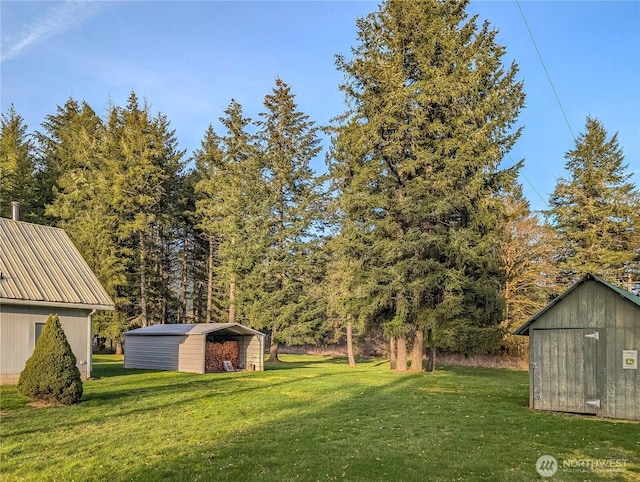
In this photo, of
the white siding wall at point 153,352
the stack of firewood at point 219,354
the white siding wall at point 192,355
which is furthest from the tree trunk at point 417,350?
the white siding wall at point 153,352

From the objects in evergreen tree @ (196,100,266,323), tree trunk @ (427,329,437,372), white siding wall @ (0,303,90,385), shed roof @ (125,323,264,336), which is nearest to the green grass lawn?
white siding wall @ (0,303,90,385)

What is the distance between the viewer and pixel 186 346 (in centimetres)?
2100

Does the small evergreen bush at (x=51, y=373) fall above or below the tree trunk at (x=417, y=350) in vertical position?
above

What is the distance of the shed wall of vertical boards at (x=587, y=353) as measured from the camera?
10.2m

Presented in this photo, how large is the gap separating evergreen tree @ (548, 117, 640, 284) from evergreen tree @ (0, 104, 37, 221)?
1456 inches

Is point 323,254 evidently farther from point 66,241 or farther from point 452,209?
point 66,241

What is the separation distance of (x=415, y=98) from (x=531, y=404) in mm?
15106

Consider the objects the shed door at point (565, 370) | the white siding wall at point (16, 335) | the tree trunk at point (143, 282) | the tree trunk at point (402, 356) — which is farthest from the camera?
the tree trunk at point (143, 282)

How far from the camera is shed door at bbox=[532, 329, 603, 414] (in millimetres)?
10672

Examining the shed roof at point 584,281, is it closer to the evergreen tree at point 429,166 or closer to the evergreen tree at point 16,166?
the evergreen tree at point 429,166

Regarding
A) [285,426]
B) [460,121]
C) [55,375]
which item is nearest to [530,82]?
[460,121]

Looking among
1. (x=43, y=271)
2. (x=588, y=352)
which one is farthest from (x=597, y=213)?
(x=43, y=271)

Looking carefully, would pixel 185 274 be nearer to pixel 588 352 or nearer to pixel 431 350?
pixel 431 350

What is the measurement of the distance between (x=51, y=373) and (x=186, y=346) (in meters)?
10.4
